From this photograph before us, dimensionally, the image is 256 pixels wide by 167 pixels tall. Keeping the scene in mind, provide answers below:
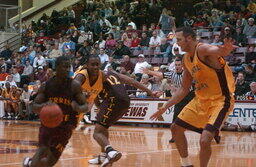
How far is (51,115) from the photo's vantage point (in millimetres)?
5602

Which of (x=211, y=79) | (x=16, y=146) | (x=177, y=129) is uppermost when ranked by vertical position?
(x=211, y=79)

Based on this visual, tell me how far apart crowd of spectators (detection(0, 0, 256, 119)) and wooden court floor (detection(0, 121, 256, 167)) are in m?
2.72

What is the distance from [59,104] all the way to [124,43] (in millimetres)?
15995

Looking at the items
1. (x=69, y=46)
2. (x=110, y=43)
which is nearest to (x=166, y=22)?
(x=110, y=43)

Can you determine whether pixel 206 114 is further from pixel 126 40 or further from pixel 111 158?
pixel 126 40

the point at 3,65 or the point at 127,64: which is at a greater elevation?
the point at 127,64

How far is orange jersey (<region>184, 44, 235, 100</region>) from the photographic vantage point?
6898 mm

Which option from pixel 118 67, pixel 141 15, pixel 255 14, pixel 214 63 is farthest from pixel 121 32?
pixel 214 63

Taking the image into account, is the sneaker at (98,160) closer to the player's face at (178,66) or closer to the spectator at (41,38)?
the player's face at (178,66)

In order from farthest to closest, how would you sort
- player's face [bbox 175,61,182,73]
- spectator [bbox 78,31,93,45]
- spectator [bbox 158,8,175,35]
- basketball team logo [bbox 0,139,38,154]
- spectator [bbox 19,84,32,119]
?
spectator [bbox 78,31,93,45]
spectator [bbox 158,8,175,35]
spectator [bbox 19,84,32,119]
player's face [bbox 175,61,182,73]
basketball team logo [bbox 0,139,38,154]

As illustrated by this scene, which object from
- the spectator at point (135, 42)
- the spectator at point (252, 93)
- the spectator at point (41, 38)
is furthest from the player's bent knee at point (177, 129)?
the spectator at point (41, 38)

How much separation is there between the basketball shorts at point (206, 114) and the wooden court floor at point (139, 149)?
1467 mm

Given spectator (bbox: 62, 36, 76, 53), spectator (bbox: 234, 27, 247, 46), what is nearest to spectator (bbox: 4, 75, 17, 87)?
spectator (bbox: 62, 36, 76, 53)

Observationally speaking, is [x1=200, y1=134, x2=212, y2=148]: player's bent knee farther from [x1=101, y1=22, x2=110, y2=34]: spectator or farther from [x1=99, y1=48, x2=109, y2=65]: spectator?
[x1=101, y1=22, x2=110, y2=34]: spectator
